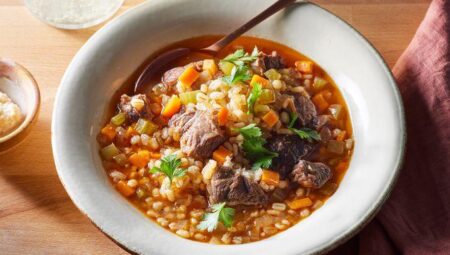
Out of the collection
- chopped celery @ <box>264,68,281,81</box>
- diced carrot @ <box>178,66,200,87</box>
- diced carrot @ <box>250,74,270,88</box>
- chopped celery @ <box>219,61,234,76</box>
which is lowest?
diced carrot @ <box>178,66,200,87</box>

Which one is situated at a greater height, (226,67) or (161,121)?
(226,67)

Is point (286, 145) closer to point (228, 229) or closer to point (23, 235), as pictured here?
point (228, 229)

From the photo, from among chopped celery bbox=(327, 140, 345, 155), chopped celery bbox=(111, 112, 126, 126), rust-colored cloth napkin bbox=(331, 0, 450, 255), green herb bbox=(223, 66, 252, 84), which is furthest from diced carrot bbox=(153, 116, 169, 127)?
rust-colored cloth napkin bbox=(331, 0, 450, 255)

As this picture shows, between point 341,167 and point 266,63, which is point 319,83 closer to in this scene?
point 266,63

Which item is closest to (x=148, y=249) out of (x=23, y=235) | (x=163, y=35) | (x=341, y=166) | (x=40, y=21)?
(x=23, y=235)

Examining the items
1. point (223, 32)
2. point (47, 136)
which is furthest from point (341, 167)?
point (47, 136)

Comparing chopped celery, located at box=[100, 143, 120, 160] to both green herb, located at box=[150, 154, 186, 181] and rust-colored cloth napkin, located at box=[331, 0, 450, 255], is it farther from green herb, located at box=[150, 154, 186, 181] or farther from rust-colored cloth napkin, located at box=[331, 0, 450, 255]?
rust-colored cloth napkin, located at box=[331, 0, 450, 255]

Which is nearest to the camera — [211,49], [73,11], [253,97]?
[253,97]
